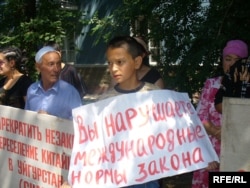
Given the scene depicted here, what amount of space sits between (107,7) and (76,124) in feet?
49.7

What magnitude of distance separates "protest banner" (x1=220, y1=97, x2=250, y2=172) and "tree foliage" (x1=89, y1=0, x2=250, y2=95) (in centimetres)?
234

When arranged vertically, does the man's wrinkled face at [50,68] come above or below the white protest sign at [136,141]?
above

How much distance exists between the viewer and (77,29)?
8789mm

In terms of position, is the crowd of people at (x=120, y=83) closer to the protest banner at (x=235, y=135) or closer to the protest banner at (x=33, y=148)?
the protest banner at (x=33, y=148)

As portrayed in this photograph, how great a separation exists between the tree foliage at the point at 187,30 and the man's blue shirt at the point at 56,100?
1.96m

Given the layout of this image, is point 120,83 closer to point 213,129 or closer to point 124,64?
point 124,64

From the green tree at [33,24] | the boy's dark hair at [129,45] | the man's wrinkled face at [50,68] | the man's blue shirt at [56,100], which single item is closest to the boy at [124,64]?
the boy's dark hair at [129,45]

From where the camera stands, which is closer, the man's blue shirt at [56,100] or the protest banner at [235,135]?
the protest banner at [235,135]

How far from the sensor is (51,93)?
3.31m

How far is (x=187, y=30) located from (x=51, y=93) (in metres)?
2.38

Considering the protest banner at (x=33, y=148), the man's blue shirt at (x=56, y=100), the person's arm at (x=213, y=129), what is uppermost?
the man's blue shirt at (x=56, y=100)

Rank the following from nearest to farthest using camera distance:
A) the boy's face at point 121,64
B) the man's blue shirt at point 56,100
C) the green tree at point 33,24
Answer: the boy's face at point 121,64 → the man's blue shirt at point 56,100 → the green tree at point 33,24

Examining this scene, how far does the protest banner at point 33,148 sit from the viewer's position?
304 centimetres

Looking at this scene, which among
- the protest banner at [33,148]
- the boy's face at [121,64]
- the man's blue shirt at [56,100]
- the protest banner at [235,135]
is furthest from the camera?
the man's blue shirt at [56,100]
